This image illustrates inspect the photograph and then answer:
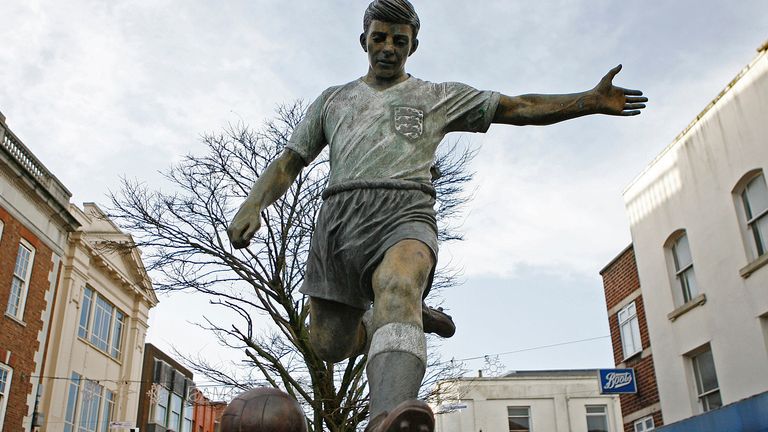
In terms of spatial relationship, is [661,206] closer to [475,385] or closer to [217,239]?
[217,239]

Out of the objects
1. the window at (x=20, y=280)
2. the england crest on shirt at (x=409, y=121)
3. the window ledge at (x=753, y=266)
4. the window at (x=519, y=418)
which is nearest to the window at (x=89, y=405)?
the window at (x=20, y=280)

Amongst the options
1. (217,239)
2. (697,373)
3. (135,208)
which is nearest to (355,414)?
(217,239)

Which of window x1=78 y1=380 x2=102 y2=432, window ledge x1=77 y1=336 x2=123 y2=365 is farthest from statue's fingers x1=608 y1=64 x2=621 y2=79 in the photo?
window x1=78 y1=380 x2=102 y2=432

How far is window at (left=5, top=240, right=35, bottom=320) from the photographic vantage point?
21.2m

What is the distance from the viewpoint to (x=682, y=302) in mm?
18953

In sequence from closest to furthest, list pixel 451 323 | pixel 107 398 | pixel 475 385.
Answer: pixel 451 323
pixel 107 398
pixel 475 385

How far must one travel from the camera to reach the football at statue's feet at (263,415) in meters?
2.81

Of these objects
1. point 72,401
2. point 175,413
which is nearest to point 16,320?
point 72,401

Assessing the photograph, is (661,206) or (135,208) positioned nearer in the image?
(135,208)

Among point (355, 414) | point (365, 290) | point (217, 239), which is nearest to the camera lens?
point (365, 290)

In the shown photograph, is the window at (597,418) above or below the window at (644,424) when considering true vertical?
above

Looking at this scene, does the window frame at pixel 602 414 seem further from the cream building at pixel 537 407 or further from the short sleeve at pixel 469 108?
the short sleeve at pixel 469 108

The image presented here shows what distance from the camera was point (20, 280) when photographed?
21.6 m

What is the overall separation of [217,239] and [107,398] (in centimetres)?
1455
